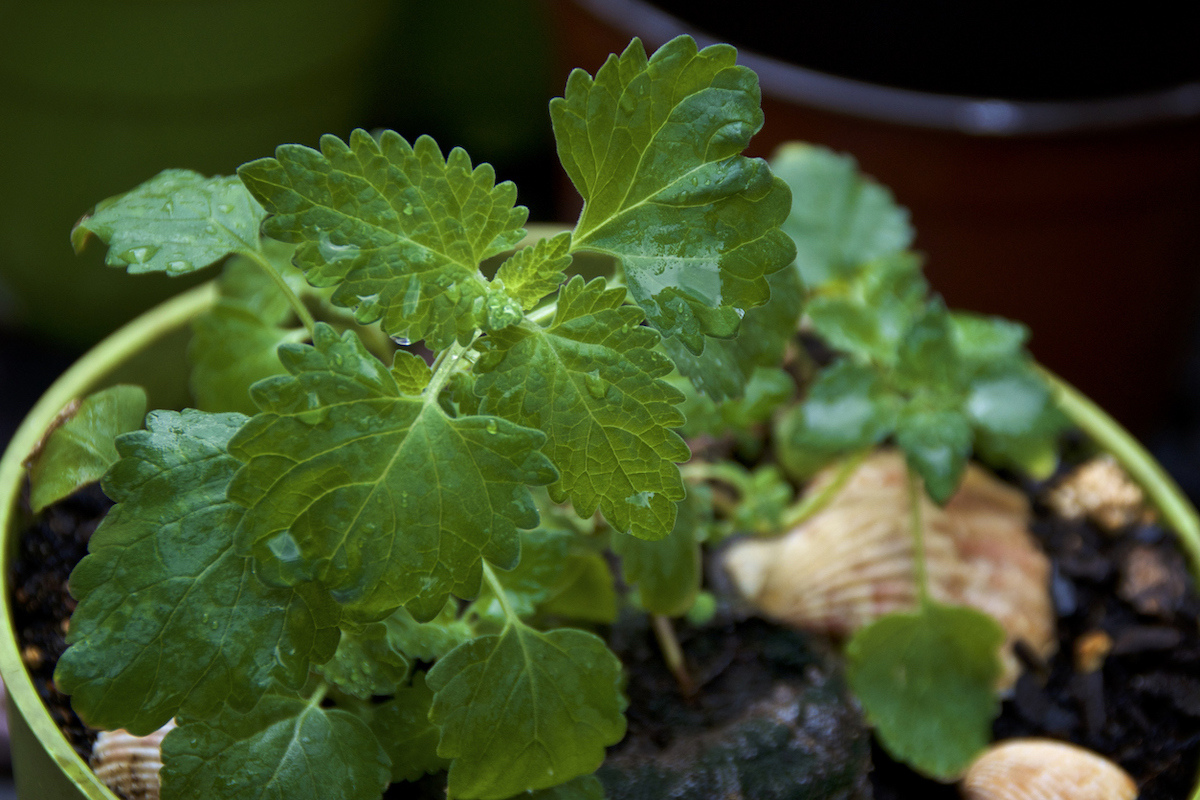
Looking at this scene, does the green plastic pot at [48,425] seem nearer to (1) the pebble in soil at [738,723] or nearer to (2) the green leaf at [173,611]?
(2) the green leaf at [173,611]

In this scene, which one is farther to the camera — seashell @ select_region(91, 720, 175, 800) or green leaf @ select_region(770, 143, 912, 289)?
green leaf @ select_region(770, 143, 912, 289)

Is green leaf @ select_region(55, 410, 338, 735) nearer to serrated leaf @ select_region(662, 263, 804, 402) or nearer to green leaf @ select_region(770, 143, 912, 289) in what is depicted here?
serrated leaf @ select_region(662, 263, 804, 402)

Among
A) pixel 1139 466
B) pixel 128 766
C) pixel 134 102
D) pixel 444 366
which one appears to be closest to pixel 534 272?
pixel 444 366

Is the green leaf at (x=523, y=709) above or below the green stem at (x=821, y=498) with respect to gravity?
above

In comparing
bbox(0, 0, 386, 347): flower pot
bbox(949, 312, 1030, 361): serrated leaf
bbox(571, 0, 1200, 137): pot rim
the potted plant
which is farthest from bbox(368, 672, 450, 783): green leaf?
bbox(0, 0, 386, 347): flower pot

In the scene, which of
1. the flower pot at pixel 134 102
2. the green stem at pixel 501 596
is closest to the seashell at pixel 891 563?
the green stem at pixel 501 596

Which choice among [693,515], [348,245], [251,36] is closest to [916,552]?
[693,515]

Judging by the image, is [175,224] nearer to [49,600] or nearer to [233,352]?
[233,352]
